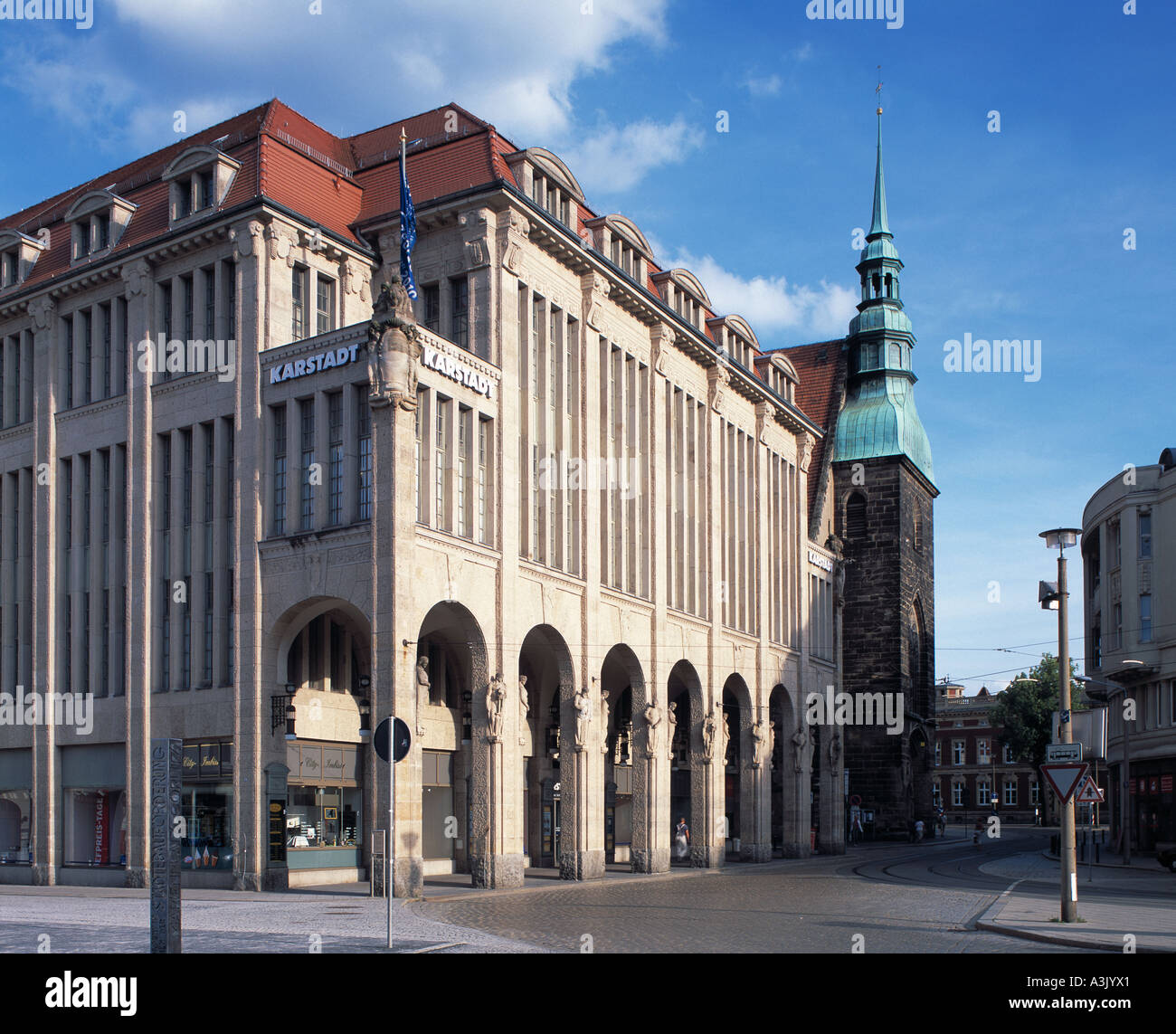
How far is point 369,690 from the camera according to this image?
3484cm

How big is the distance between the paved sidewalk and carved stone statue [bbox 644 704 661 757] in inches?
433

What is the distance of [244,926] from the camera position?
20.9 m

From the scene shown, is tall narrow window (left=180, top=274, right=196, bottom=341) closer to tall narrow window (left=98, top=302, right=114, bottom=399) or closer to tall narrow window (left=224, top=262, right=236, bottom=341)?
tall narrow window (left=224, top=262, right=236, bottom=341)

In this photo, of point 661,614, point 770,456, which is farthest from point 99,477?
point 770,456

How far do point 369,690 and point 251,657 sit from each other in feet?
12.1

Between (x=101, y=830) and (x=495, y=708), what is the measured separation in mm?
12331

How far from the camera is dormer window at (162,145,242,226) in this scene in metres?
35.0

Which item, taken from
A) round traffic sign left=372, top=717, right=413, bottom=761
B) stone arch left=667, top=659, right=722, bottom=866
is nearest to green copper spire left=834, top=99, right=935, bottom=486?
stone arch left=667, top=659, right=722, bottom=866

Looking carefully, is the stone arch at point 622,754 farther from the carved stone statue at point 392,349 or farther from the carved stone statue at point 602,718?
the carved stone statue at point 392,349

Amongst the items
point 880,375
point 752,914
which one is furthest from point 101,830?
point 880,375

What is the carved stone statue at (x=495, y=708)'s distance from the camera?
32.8 m

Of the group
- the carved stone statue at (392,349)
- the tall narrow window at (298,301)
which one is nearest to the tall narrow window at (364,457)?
the carved stone statue at (392,349)
